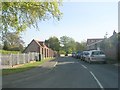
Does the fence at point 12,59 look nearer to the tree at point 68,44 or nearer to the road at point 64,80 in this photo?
the road at point 64,80

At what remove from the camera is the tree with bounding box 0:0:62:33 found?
2211 centimetres

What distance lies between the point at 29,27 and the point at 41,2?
2426 mm

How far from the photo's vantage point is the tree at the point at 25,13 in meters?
22.1

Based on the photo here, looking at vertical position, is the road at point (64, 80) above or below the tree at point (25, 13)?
below

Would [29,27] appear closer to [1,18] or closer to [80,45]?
[1,18]

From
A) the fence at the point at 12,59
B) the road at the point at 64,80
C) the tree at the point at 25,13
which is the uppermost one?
the tree at the point at 25,13

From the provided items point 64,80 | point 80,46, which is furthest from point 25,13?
point 80,46

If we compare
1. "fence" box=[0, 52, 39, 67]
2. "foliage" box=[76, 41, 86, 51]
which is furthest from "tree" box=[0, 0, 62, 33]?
"foliage" box=[76, 41, 86, 51]

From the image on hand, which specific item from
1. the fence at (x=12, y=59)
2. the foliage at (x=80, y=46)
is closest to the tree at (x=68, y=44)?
the foliage at (x=80, y=46)

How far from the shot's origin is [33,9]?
2294 centimetres

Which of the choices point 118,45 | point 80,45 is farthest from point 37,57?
point 80,45

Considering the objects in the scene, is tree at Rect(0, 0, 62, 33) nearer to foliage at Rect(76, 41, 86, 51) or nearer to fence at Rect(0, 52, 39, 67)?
fence at Rect(0, 52, 39, 67)

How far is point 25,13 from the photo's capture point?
23.5 meters

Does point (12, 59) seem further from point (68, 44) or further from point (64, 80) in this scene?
point (68, 44)
